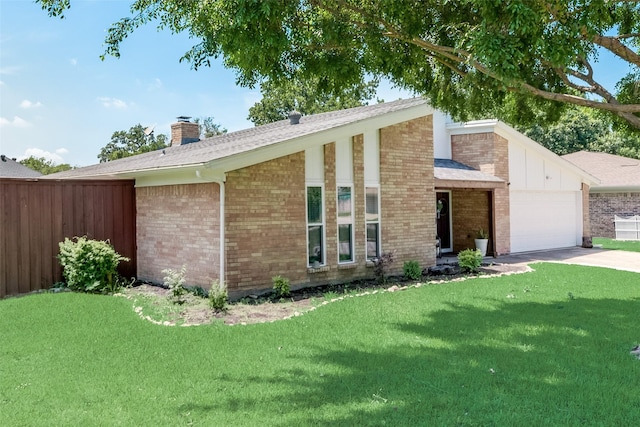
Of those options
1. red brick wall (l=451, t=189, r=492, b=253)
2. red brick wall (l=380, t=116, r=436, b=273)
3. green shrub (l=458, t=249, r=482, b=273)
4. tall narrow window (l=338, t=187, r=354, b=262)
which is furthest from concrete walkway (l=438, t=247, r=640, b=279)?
tall narrow window (l=338, t=187, r=354, b=262)

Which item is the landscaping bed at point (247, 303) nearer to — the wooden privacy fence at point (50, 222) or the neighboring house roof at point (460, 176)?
the wooden privacy fence at point (50, 222)

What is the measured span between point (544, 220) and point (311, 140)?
13287 mm

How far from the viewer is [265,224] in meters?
10.2

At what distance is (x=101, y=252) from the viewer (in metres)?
10.9

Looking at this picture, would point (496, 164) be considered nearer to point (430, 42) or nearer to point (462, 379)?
point (430, 42)

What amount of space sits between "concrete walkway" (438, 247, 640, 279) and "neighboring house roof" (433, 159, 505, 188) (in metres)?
2.52

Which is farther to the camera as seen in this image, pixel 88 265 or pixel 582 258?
pixel 582 258

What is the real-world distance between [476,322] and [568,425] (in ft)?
12.4

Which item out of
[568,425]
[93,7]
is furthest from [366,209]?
[568,425]

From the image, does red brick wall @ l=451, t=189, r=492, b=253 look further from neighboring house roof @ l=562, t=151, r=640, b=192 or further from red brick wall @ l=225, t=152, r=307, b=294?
red brick wall @ l=225, t=152, r=307, b=294

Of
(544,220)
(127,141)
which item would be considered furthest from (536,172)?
(127,141)

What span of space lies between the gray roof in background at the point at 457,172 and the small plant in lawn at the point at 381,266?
14.1ft

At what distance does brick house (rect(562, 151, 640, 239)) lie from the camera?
2509 cm

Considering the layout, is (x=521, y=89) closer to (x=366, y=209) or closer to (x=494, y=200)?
(x=366, y=209)
